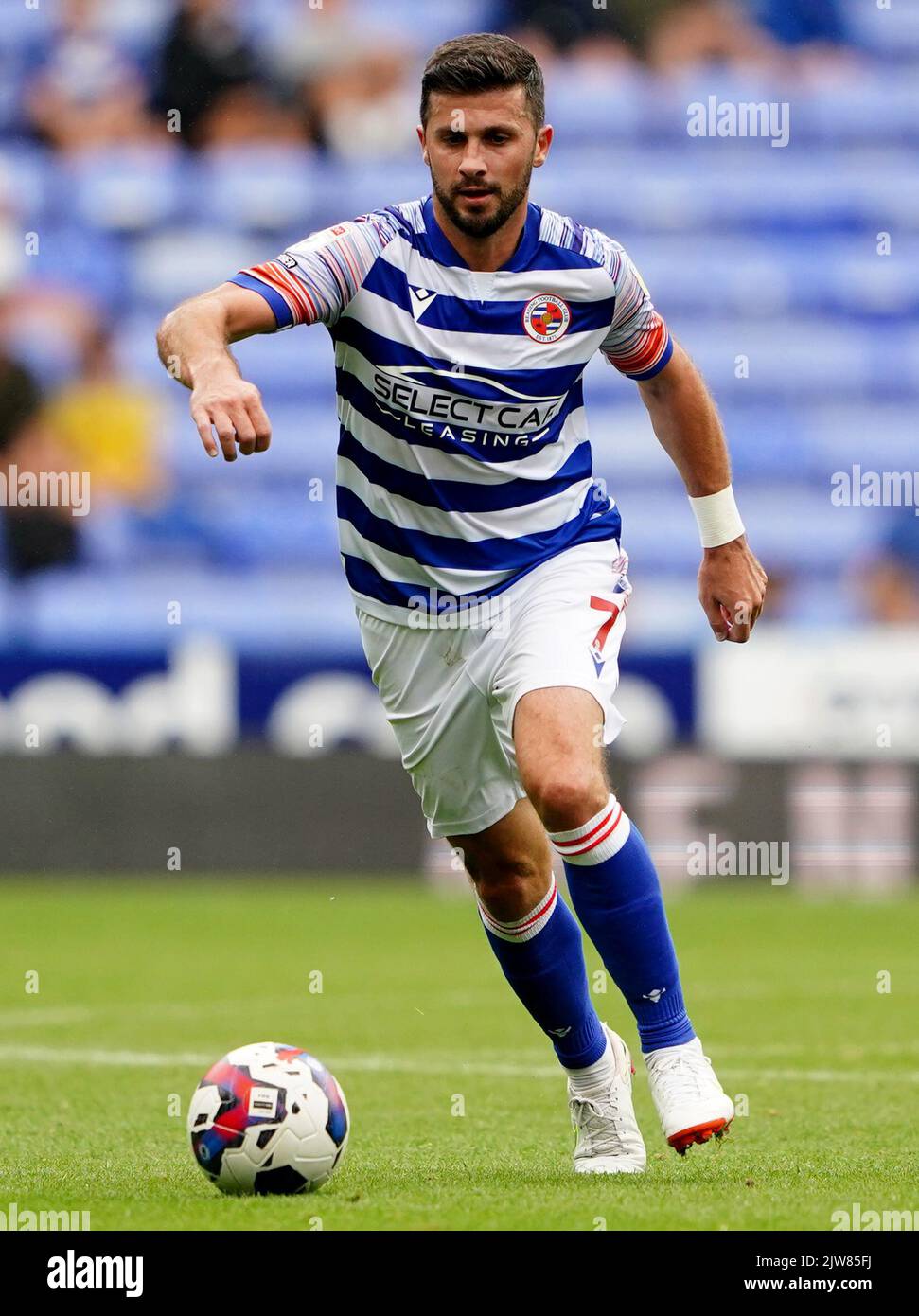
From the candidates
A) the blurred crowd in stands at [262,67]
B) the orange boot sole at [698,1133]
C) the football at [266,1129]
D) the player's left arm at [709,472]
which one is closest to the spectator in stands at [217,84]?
the blurred crowd in stands at [262,67]

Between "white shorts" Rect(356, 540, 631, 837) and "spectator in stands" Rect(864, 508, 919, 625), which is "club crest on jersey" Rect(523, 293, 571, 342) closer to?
"white shorts" Rect(356, 540, 631, 837)

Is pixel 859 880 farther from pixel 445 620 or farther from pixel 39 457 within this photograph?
pixel 445 620

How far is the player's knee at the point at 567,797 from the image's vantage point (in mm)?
4551

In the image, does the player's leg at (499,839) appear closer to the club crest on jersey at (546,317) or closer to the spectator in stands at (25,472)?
the club crest on jersey at (546,317)

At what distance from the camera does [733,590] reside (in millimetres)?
5391

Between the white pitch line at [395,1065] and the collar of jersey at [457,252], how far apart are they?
9.58 ft

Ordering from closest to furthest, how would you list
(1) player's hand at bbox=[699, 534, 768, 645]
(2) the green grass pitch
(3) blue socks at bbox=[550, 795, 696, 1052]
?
1. (2) the green grass pitch
2. (3) blue socks at bbox=[550, 795, 696, 1052]
3. (1) player's hand at bbox=[699, 534, 768, 645]

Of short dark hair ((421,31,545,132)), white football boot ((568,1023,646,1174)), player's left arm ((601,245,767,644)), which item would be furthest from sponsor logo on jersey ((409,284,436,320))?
white football boot ((568,1023,646,1174))

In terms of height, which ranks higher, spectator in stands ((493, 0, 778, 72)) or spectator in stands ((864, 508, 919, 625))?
spectator in stands ((493, 0, 778, 72))

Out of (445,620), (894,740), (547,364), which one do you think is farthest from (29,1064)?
(894,740)

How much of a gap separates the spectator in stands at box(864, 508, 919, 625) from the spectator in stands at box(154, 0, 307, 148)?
20.1 feet

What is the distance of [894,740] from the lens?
16.2 m

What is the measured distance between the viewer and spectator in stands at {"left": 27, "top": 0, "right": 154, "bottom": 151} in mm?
18547
